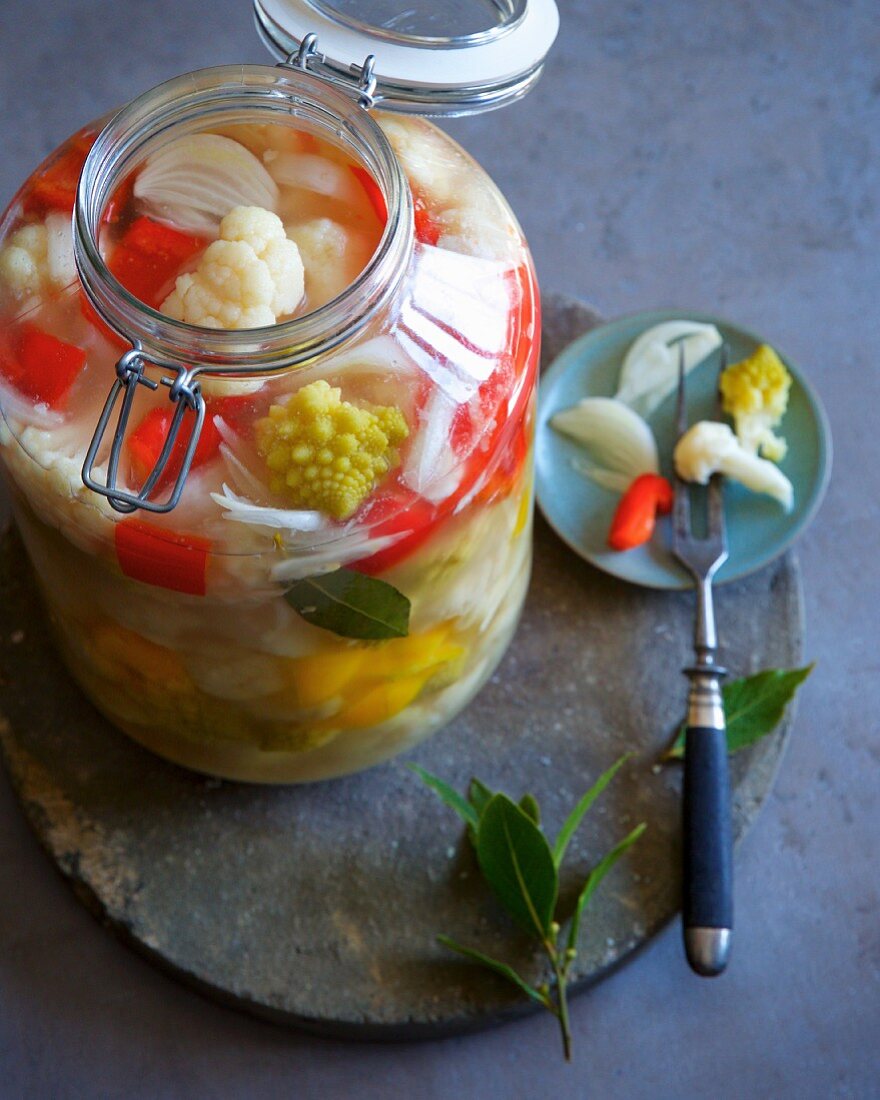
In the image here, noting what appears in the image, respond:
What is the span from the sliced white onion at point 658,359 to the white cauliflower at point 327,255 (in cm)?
58

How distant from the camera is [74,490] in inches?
34.1

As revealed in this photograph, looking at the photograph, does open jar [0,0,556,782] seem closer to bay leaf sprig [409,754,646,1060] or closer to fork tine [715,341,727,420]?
bay leaf sprig [409,754,646,1060]

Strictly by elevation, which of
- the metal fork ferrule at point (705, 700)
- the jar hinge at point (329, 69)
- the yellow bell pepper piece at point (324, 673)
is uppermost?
the jar hinge at point (329, 69)

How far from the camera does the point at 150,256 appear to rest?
899 mm

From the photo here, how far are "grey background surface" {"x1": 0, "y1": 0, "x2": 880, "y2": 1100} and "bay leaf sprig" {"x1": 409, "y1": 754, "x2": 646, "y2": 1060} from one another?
0.31ft

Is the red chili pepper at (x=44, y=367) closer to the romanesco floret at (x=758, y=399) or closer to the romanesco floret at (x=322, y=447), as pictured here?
the romanesco floret at (x=322, y=447)

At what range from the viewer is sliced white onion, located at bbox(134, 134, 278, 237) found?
0.91m

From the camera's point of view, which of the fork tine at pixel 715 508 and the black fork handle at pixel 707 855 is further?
the fork tine at pixel 715 508

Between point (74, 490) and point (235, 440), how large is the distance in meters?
0.12

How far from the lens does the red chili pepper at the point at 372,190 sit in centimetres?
91

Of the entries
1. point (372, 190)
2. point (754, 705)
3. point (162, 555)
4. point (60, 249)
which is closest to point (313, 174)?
point (372, 190)

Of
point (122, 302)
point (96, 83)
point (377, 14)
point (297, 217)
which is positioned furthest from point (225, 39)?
point (122, 302)

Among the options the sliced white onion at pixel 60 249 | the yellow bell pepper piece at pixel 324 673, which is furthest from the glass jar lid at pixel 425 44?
the yellow bell pepper piece at pixel 324 673

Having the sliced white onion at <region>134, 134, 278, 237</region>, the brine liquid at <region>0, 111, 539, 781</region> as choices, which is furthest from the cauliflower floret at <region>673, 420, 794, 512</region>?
the sliced white onion at <region>134, 134, 278, 237</region>
